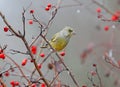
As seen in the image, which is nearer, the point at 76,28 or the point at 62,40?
the point at 62,40

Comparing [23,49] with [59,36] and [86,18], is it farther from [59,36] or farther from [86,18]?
[59,36]

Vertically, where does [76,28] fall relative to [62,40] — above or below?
below

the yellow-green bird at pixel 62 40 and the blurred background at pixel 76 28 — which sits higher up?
the yellow-green bird at pixel 62 40

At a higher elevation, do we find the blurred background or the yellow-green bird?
the yellow-green bird

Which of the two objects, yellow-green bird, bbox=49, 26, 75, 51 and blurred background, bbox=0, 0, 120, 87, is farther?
blurred background, bbox=0, 0, 120, 87

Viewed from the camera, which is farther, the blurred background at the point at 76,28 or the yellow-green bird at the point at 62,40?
the blurred background at the point at 76,28

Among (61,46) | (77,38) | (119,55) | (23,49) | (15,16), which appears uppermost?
(61,46)

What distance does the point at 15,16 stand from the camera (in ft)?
7.13

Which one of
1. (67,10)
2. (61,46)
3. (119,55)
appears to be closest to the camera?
(61,46)

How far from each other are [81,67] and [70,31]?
2.89 feet

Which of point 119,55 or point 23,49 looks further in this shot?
point 119,55

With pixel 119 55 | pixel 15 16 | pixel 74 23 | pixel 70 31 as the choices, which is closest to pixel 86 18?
pixel 74 23

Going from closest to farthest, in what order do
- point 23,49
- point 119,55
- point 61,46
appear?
1. point 61,46
2. point 23,49
3. point 119,55

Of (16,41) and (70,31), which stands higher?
(70,31)
